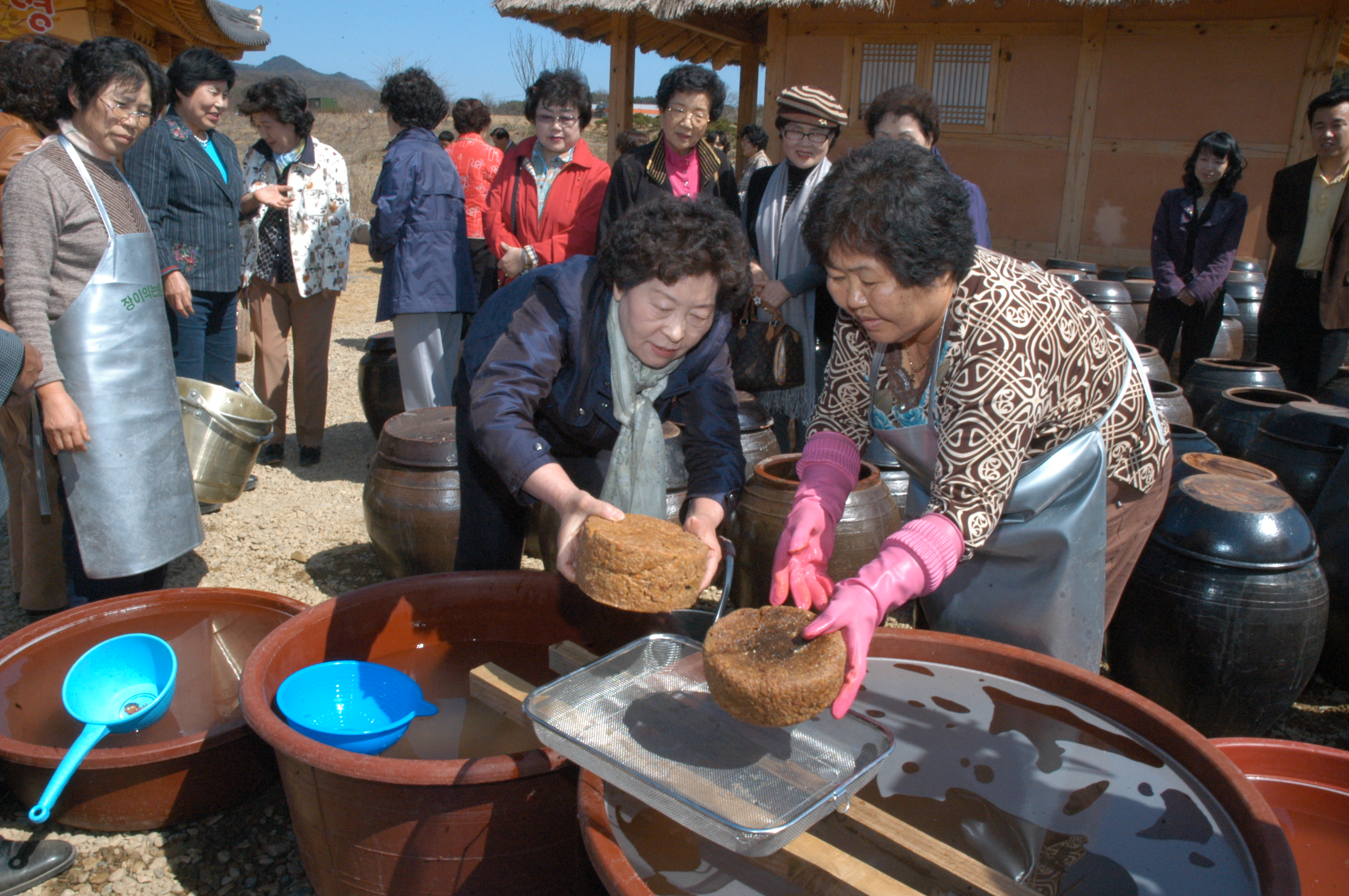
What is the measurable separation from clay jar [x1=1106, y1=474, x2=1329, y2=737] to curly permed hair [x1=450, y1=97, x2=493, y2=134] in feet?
20.8

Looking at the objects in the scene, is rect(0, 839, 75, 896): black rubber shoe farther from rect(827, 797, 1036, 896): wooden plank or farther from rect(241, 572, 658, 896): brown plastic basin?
rect(827, 797, 1036, 896): wooden plank

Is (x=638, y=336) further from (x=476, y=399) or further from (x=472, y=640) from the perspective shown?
(x=472, y=640)

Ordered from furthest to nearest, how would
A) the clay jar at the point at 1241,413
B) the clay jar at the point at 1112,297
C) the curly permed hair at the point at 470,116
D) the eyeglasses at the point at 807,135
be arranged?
1. the curly permed hair at the point at 470,116
2. the clay jar at the point at 1112,297
3. the clay jar at the point at 1241,413
4. the eyeglasses at the point at 807,135

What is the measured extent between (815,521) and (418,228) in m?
3.77

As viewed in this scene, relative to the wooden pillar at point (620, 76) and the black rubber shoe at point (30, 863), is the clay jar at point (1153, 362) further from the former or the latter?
the wooden pillar at point (620, 76)

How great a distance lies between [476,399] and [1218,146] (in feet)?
20.4

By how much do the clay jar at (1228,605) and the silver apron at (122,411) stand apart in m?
3.30

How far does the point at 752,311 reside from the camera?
13.6ft

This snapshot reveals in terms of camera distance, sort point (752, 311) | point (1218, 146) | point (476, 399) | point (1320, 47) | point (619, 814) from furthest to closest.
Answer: point (1320, 47) → point (1218, 146) → point (752, 311) → point (476, 399) → point (619, 814)

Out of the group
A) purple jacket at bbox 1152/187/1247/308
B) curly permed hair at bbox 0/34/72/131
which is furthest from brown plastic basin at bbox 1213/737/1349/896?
purple jacket at bbox 1152/187/1247/308

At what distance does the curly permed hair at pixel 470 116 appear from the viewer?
24.6ft

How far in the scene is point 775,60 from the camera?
9.39m

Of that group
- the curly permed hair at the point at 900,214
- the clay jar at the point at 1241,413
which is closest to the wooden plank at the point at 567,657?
the curly permed hair at the point at 900,214

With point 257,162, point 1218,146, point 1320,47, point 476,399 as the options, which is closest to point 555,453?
point 476,399
